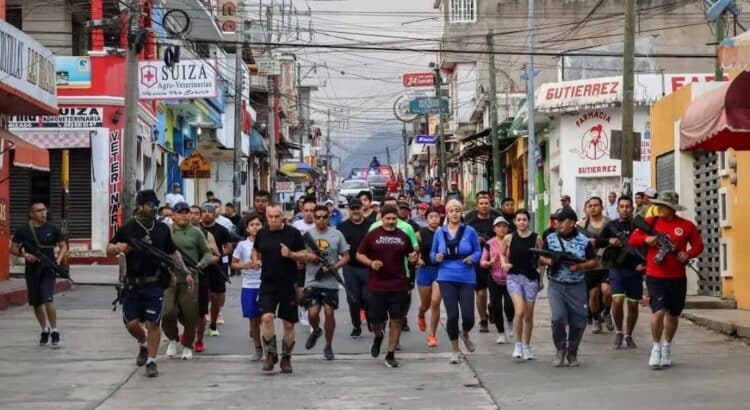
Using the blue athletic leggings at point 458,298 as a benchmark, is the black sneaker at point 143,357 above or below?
below

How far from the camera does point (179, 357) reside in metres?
15.0

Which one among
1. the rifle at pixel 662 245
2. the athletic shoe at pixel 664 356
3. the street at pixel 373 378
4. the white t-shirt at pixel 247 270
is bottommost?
the street at pixel 373 378

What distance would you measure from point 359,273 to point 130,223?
443cm

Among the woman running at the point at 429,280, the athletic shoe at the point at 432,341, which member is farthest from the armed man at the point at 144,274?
the athletic shoe at the point at 432,341

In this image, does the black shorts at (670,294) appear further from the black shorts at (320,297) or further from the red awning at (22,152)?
the red awning at (22,152)

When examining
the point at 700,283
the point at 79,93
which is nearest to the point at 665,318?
the point at 700,283

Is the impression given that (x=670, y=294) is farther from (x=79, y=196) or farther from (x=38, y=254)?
(x=79, y=196)

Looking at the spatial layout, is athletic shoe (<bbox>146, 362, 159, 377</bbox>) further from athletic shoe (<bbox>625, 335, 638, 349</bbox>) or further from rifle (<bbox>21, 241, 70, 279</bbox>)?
athletic shoe (<bbox>625, 335, 638, 349</bbox>)

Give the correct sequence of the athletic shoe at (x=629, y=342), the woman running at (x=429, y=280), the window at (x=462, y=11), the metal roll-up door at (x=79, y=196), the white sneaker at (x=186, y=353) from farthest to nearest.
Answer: the window at (x=462, y=11) → the metal roll-up door at (x=79, y=196) → the woman running at (x=429, y=280) → the athletic shoe at (x=629, y=342) → the white sneaker at (x=186, y=353)

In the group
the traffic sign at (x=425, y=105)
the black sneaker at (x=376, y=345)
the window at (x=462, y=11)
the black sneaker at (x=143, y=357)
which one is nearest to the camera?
the black sneaker at (x=143, y=357)

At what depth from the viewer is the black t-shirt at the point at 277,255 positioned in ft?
44.4

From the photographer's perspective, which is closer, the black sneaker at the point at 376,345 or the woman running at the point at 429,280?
the black sneaker at the point at 376,345

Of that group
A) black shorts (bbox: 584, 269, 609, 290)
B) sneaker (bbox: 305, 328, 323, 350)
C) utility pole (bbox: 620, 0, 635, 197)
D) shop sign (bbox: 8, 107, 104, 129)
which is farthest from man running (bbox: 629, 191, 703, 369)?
shop sign (bbox: 8, 107, 104, 129)

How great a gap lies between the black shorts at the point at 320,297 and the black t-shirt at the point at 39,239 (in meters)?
3.64
